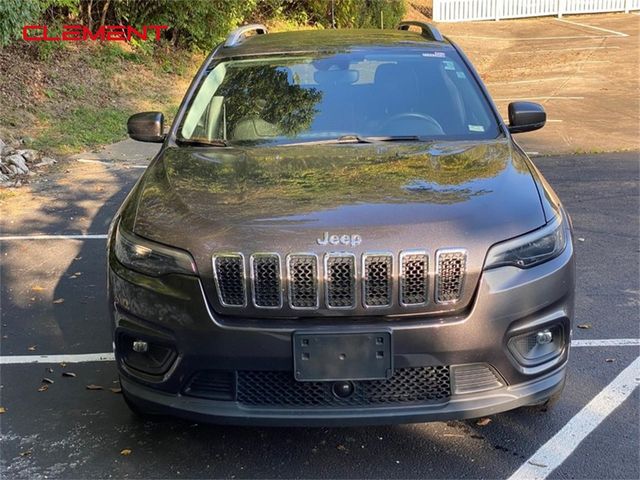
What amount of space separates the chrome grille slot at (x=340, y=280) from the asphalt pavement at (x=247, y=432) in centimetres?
82

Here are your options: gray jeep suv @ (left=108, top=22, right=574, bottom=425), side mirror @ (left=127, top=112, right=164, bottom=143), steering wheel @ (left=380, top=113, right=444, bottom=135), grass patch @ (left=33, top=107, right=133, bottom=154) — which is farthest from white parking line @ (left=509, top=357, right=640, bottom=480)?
grass patch @ (left=33, top=107, right=133, bottom=154)

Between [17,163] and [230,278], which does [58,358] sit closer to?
[230,278]

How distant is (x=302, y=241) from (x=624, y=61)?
58.2ft

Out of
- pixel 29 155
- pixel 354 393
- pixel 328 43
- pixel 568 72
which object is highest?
pixel 328 43

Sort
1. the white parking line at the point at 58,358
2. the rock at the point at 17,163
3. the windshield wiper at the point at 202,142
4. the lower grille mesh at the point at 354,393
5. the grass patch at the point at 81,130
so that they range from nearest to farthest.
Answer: the lower grille mesh at the point at 354,393
the windshield wiper at the point at 202,142
the white parking line at the point at 58,358
the rock at the point at 17,163
the grass patch at the point at 81,130

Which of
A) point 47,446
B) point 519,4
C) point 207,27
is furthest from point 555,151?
point 519,4

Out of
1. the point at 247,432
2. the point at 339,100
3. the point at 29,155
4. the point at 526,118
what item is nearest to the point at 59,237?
the point at 29,155

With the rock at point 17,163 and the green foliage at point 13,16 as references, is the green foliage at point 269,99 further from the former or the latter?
the green foliage at point 13,16

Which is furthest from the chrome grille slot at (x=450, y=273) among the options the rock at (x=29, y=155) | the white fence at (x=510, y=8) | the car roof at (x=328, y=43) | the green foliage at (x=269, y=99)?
the white fence at (x=510, y=8)

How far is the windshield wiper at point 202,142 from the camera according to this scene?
3.95 meters

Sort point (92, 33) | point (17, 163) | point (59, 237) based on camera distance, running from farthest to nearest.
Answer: point (92, 33), point (17, 163), point (59, 237)

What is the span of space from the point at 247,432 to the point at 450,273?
4.22ft

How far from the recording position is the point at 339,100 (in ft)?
13.7

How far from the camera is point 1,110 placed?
10656 millimetres
